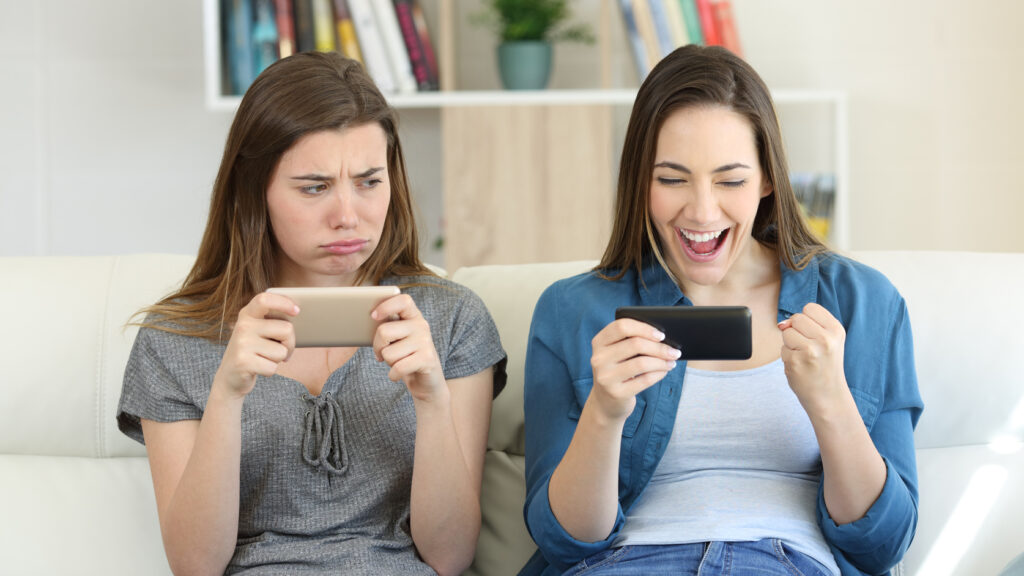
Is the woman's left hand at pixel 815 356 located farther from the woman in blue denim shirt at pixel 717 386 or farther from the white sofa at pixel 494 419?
the white sofa at pixel 494 419

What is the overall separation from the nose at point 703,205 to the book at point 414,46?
151cm

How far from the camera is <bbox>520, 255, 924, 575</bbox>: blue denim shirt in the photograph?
130cm

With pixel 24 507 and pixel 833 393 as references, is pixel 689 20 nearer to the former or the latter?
pixel 833 393

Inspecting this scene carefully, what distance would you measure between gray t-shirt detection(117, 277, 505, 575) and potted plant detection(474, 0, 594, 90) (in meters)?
1.43

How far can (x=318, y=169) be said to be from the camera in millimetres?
1402

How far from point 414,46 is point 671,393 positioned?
1.62 m

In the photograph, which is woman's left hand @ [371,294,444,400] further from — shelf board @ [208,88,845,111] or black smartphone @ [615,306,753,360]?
shelf board @ [208,88,845,111]

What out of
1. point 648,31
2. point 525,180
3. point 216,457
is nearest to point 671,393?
point 216,457

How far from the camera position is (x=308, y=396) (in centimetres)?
142

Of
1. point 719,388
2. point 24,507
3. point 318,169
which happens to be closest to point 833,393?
point 719,388

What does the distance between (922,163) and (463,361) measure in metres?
1.96

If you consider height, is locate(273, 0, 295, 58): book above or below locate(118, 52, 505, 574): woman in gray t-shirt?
above

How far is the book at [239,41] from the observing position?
105 inches

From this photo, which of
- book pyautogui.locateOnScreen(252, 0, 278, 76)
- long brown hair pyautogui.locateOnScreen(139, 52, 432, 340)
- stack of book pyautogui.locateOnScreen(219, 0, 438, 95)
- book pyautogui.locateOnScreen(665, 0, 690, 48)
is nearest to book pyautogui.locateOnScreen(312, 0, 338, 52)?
stack of book pyautogui.locateOnScreen(219, 0, 438, 95)
